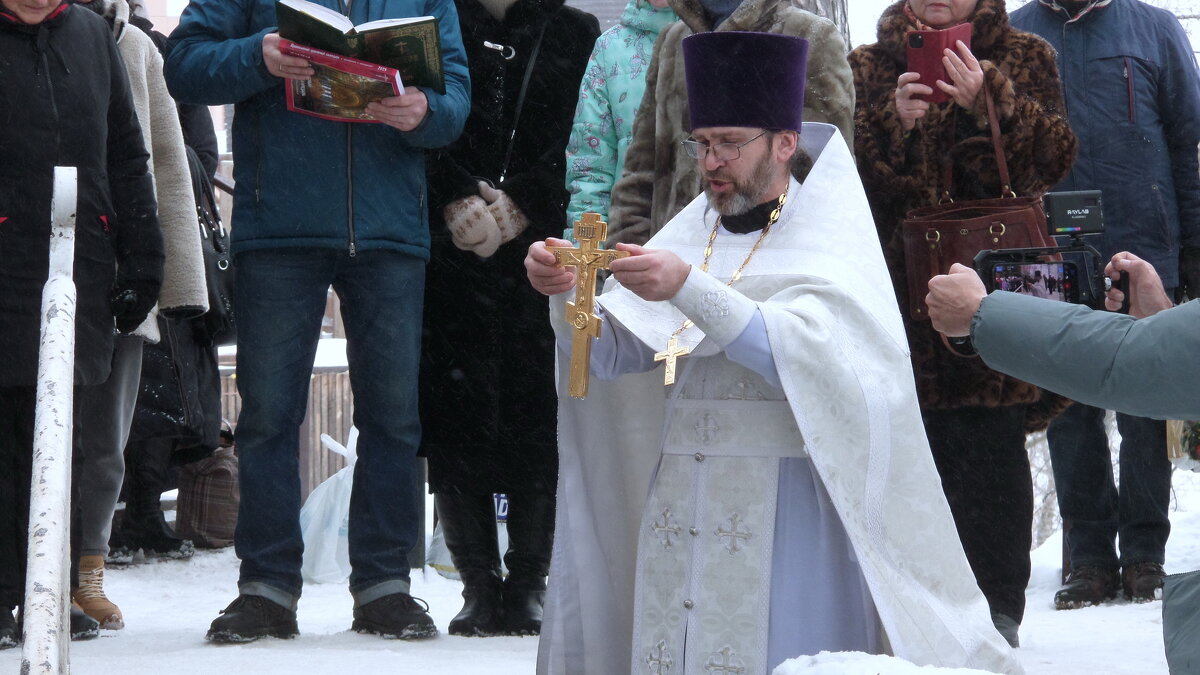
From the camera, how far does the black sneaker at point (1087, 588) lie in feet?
21.8

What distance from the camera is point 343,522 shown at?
805cm

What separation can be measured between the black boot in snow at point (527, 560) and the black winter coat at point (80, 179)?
1480mm

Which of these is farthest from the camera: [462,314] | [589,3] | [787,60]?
[589,3]

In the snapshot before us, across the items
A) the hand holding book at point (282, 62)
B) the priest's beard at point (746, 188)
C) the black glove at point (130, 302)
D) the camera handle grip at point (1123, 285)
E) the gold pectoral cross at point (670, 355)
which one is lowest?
the gold pectoral cross at point (670, 355)

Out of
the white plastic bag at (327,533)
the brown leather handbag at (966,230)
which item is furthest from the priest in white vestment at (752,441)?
the white plastic bag at (327,533)

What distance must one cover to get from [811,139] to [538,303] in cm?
184

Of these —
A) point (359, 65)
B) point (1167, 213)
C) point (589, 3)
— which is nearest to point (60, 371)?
point (359, 65)

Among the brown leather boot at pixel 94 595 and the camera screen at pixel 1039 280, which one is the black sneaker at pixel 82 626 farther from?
the camera screen at pixel 1039 280

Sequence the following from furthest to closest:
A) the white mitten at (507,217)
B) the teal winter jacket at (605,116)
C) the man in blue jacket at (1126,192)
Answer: the man in blue jacket at (1126,192), the white mitten at (507,217), the teal winter jacket at (605,116)

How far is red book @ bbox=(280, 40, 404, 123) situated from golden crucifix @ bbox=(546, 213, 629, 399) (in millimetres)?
1526

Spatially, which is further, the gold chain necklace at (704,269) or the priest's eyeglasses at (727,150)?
the priest's eyeglasses at (727,150)

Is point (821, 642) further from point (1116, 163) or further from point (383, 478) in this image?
point (1116, 163)

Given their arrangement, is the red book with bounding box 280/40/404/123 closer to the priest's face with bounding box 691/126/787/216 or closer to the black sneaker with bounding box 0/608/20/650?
the priest's face with bounding box 691/126/787/216

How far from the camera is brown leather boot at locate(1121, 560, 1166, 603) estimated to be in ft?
21.6
